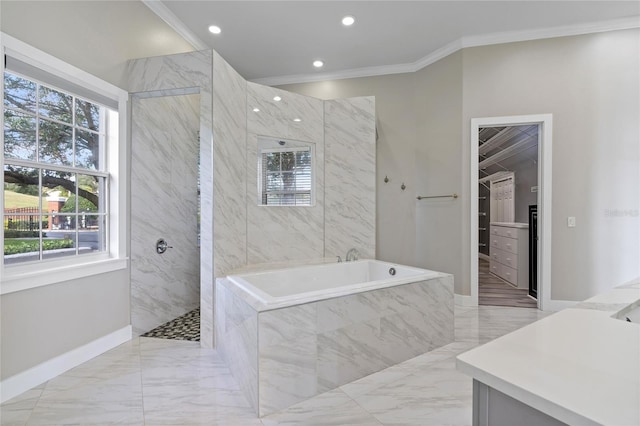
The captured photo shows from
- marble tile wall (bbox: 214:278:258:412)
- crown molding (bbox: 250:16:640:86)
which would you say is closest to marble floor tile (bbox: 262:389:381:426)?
marble tile wall (bbox: 214:278:258:412)

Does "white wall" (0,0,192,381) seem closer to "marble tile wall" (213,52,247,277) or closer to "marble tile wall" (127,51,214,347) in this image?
"marble tile wall" (127,51,214,347)

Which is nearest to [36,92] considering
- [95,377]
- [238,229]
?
[238,229]

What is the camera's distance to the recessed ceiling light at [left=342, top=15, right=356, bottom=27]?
3236mm

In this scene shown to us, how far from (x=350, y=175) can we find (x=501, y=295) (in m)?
2.70

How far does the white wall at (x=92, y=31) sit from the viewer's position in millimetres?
1941

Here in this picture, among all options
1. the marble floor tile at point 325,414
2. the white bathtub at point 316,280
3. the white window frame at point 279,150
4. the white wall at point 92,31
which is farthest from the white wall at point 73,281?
the marble floor tile at point 325,414

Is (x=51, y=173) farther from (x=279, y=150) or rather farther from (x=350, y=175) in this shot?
(x=350, y=175)

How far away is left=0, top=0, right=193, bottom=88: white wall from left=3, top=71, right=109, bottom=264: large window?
27 cm

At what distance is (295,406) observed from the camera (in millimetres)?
1828

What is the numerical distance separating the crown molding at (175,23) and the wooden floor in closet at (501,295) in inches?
182

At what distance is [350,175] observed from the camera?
150 inches

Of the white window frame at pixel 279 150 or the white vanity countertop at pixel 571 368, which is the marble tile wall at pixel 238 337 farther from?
the white vanity countertop at pixel 571 368

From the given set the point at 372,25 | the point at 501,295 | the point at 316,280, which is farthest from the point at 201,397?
the point at 501,295

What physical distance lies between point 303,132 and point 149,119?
1561 millimetres
